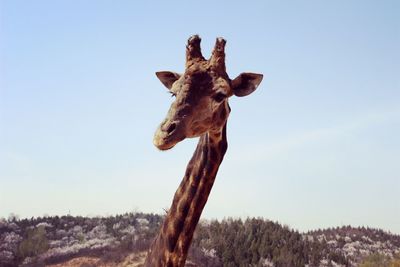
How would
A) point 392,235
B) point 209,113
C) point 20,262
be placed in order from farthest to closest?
point 392,235, point 20,262, point 209,113

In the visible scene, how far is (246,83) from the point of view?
237 inches

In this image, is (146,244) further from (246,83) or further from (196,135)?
(196,135)

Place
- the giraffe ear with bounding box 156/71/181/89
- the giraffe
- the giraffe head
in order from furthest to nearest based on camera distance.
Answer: the giraffe ear with bounding box 156/71/181/89, the giraffe, the giraffe head

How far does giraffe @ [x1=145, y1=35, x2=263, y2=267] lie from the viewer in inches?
198

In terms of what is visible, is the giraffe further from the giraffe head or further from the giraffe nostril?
the giraffe nostril

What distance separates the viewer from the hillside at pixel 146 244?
1698 centimetres

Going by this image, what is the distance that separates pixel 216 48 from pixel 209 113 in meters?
0.80

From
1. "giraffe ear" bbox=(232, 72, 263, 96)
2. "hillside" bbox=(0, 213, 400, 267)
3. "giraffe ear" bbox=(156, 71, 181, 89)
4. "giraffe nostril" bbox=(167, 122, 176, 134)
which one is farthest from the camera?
"hillside" bbox=(0, 213, 400, 267)

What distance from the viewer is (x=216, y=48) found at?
5.61 metres

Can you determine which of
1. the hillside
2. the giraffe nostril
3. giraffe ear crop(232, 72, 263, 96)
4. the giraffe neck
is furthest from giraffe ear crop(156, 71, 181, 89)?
the hillside

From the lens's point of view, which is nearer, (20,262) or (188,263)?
(188,263)

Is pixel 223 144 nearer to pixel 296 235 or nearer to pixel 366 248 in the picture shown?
pixel 296 235

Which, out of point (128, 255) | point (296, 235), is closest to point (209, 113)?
point (128, 255)

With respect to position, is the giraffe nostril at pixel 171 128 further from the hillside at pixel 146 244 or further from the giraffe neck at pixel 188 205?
the hillside at pixel 146 244
